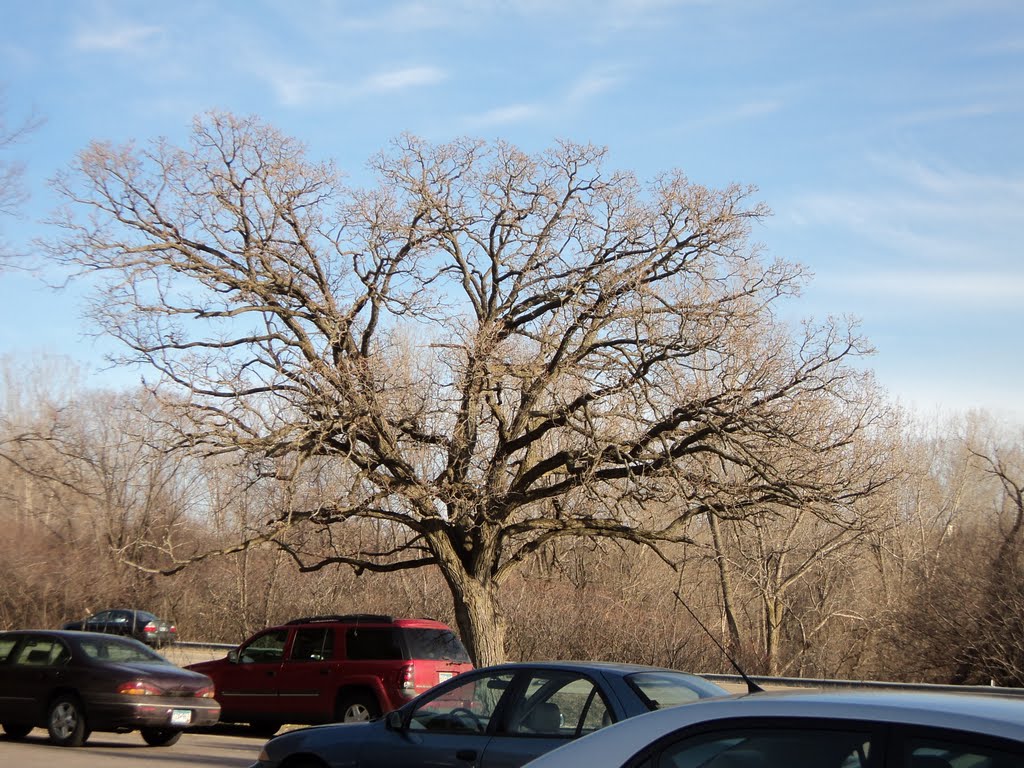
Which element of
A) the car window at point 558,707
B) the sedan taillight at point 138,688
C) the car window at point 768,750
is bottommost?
the sedan taillight at point 138,688

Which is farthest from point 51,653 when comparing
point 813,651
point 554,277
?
point 813,651

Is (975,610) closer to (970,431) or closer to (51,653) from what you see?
(51,653)

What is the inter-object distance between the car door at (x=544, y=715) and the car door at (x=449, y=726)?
4.3 inches

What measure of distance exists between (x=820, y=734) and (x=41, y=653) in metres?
14.4

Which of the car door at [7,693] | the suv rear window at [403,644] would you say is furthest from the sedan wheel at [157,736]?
the suv rear window at [403,644]

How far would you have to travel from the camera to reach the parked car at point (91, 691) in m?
14.4

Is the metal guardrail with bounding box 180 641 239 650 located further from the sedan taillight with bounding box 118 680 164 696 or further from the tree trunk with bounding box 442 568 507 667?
the sedan taillight with bounding box 118 680 164 696

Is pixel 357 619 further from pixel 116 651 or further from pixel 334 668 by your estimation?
pixel 116 651

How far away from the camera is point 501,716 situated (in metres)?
7.73

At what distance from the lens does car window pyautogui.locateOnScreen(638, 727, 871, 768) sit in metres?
3.38

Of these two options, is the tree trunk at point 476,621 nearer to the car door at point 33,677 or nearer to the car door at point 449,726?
the car door at point 33,677

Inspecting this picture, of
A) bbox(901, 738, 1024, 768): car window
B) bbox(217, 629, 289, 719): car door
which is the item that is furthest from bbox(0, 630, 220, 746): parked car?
bbox(901, 738, 1024, 768): car window

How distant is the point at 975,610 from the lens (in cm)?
2642

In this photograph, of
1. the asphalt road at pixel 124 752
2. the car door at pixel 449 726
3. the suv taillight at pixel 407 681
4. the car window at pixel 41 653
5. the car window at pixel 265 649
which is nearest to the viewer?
the car door at pixel 449 726
